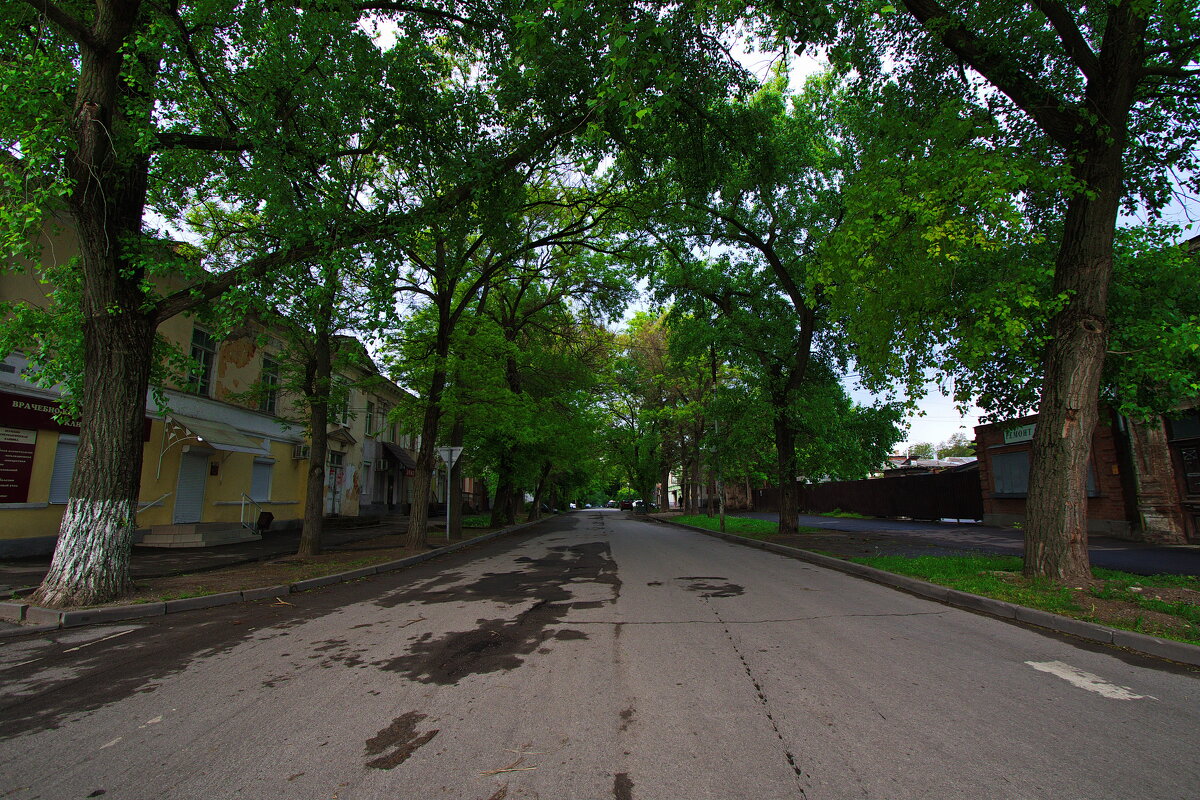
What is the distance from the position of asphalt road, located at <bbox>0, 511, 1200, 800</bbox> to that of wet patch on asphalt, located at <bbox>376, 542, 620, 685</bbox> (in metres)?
0.05

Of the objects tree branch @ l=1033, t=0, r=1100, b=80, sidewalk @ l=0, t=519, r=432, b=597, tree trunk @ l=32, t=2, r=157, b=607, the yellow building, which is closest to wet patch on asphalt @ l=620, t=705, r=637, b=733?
tree trunk @ l=32, t=2, r=157, b=607

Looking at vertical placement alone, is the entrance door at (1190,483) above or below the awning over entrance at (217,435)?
below

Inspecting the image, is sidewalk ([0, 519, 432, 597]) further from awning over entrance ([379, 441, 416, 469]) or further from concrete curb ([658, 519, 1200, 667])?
awning over entrance ([379, 441, 416, 469])

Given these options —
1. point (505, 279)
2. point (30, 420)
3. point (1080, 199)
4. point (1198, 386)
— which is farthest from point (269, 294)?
point (1198, 386)

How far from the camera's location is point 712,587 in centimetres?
839

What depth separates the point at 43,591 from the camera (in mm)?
6738

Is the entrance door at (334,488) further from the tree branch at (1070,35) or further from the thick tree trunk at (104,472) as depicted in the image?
the tree branch at (1070,35)

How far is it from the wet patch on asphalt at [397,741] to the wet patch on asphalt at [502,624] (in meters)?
0.76

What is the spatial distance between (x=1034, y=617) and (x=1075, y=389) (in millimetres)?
3183

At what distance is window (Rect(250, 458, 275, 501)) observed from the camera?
62.0 feet

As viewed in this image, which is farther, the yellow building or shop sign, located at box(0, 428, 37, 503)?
the yellow building

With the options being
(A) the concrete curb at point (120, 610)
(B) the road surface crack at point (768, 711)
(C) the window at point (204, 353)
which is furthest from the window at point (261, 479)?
(B) the road surface crack at point (768, 711)

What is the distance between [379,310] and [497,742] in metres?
7.36

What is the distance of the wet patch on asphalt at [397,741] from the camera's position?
2973mm
